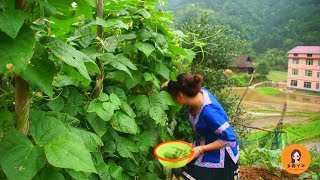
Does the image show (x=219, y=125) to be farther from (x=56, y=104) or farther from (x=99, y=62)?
(x=56, y=104)

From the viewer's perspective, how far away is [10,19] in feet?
2.34

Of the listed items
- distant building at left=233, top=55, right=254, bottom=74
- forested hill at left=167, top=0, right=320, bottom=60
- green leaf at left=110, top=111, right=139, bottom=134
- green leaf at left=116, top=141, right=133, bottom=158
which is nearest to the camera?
green leaf at left=110, top=111, right=139, bottom=134

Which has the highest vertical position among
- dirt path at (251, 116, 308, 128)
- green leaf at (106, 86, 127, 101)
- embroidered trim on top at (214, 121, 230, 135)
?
green leaf at (106, 86, 127, 101)

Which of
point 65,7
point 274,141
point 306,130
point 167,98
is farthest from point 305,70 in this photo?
point 65,7

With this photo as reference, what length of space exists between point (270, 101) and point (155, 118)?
31.0ft

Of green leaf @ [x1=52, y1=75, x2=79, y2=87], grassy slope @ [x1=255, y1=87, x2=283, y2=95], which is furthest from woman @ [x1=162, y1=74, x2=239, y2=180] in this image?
grassy slope @ [x1=255, y1=87, x2=283, y2=95]

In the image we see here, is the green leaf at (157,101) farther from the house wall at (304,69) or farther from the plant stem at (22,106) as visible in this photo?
the house wall at (304,69)

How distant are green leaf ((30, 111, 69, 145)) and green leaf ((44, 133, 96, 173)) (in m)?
0.05

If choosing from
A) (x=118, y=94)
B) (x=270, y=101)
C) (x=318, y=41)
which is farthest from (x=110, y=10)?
(x=270, y=101)

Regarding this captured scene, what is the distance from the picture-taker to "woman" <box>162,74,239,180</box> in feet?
6.59

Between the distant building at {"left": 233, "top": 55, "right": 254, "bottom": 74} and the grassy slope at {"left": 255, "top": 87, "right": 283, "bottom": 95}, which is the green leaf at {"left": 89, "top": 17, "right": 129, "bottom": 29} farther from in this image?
the grassy slope at {"left": 255, "top": 87, "right": 283, "bottom": 95}

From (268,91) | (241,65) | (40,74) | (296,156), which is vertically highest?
(40,74)

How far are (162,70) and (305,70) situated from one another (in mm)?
4853

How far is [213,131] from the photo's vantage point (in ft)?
6.66
